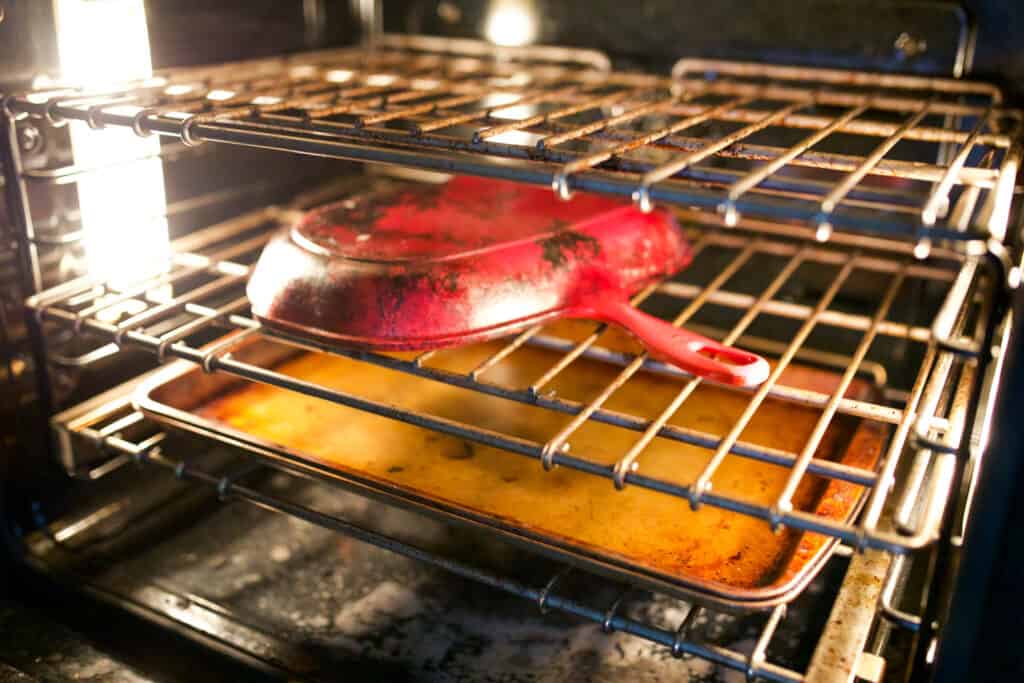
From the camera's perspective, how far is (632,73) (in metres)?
1.24

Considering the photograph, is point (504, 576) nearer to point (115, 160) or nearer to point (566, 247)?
point (566, 247)

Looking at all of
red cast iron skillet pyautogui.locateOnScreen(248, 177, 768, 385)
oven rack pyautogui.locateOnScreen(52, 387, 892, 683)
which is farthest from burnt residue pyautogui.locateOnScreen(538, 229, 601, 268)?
oven rack pyautogui.locateOnScreen(52, 387, 892, 683)

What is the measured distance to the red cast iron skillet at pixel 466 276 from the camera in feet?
2.85

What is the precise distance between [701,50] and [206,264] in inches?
26.1

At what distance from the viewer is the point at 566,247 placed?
94 centimetres

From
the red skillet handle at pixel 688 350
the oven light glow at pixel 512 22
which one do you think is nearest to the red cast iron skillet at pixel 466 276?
the red skillet handle at pixel 688 350

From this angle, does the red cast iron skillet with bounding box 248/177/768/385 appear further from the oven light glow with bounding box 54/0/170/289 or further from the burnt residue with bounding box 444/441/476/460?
the oven light glow with bounding box 54/0/170/289

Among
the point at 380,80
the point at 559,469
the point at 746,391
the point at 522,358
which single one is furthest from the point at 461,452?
the point at 380,80

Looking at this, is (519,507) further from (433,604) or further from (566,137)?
(566,137)

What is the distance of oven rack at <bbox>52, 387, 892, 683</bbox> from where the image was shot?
0.72 meters

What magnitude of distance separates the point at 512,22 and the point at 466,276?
21.8 inches

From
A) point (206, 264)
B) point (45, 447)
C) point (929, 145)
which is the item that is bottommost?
point (45, 447)

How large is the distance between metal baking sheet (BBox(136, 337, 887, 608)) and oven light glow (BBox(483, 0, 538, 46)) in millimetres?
443

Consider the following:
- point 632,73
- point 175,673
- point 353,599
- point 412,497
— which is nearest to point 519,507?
point 412,497
